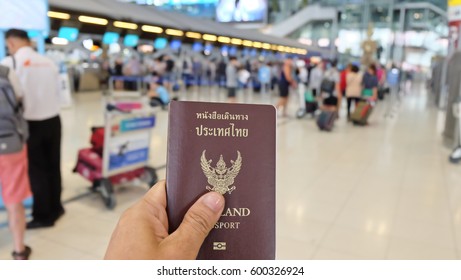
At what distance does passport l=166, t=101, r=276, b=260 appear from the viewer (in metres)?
0.75

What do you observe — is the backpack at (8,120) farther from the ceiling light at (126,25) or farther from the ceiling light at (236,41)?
the ceiling light at (236,41)

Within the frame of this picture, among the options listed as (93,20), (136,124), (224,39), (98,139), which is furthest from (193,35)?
(136,124)

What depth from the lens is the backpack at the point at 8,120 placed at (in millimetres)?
2350

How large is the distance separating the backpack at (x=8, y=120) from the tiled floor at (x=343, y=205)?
83 centimetres

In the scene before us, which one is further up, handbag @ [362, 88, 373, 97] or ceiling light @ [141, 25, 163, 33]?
ceiling light @ [141, 25, 163, 33]

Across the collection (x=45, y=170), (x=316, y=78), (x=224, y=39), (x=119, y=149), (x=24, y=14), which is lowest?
(x=45, y=170)

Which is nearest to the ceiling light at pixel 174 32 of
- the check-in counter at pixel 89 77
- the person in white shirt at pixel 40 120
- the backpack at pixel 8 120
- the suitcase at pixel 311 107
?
the suitcase at pixel 311 107

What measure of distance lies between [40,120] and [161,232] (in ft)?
8.64

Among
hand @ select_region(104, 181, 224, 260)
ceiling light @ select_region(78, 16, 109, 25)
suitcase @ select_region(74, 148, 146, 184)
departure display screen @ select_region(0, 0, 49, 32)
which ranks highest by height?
ceiling light @ select_region(78, 16, 109, 25)

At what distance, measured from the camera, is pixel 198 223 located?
0.75 metres

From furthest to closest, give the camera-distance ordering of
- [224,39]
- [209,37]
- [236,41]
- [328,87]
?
[236,41] → [224,39] → [209,37] → [328,87]

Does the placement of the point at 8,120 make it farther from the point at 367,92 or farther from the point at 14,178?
the point at 367,92

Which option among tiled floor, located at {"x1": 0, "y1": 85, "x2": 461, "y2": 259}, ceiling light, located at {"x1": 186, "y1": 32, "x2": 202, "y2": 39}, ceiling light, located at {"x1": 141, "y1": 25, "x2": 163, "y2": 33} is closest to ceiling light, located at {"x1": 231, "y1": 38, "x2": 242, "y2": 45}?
ceiling light, located at {"x1": 186, "y1": 32, "x2": 202, "y2": 39}

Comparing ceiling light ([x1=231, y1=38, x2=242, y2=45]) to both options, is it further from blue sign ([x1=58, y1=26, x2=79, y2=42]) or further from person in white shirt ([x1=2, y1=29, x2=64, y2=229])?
person in white shirt ([x1=2, y1=29, x2=64, y2=229])
